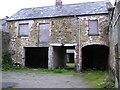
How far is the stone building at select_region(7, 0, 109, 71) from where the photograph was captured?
76.8 feet

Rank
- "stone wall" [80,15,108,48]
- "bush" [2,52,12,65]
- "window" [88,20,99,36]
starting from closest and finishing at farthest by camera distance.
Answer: "stone wall" [80,15,108,48], "window" [88,20,99,36], "bush" [2,52,12,65]

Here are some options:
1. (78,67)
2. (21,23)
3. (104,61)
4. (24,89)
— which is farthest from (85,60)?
(24,89)

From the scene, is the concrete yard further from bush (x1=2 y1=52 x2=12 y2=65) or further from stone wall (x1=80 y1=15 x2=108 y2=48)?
bush (x1=2 y1=52 x2=12 y2=65)

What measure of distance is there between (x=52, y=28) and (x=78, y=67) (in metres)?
4.84

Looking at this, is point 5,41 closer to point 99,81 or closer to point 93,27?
point 93,27

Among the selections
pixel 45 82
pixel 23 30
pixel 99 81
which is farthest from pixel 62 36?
pixel 99 81

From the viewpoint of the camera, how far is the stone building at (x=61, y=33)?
23.4 m

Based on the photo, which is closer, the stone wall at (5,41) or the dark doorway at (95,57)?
the stone wall at (5,41)

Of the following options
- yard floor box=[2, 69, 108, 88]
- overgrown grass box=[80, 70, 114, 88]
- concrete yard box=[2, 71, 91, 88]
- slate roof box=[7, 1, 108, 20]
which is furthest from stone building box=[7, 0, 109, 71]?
concrete yard box=[2, 71, 91, 88]

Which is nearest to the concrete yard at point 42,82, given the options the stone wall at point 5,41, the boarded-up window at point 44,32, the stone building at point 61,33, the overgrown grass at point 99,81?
the overgrown grass at point 99,81

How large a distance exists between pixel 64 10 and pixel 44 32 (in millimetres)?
3214

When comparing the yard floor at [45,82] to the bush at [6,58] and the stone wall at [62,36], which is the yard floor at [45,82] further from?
the bush at [6,58]

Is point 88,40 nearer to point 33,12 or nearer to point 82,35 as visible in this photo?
point 82,35

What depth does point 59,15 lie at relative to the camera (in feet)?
81.1
